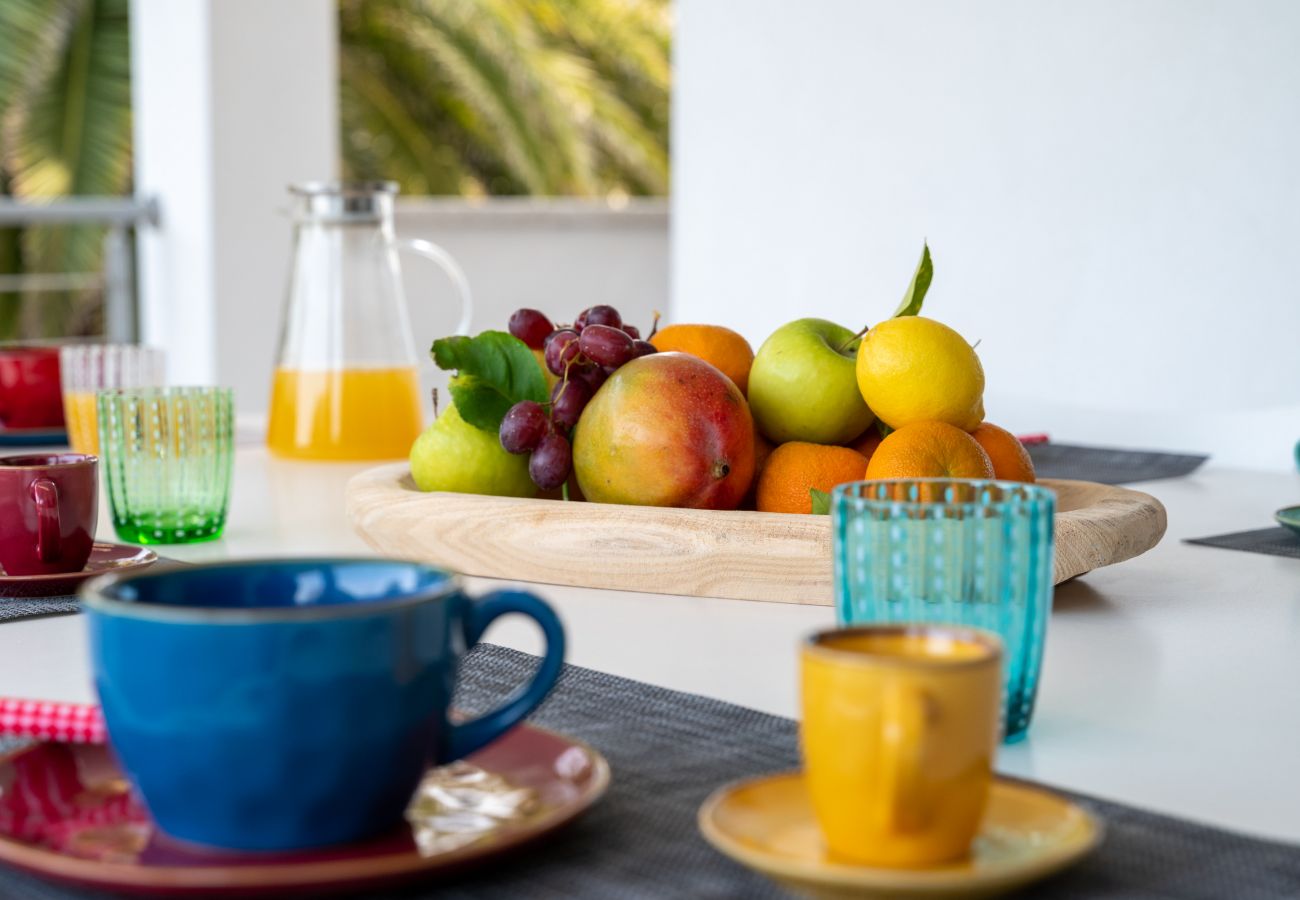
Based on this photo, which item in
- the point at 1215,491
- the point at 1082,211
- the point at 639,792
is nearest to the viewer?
the point at 639,792

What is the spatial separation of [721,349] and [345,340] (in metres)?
0.54

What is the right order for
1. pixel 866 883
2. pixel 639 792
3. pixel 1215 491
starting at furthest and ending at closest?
1. pixel 1215 491
2. pixel 639 792
3. pixel 866 883

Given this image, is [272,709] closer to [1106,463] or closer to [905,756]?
[905,756]

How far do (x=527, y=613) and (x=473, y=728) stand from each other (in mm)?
39

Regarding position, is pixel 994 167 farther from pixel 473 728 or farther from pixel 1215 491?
pixel 473 728

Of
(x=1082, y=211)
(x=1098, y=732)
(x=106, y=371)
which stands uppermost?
(x=1082, y=211)

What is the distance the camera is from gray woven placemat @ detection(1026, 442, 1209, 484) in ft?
4.51

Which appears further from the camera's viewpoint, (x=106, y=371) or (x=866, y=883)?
(x=106, y=371)

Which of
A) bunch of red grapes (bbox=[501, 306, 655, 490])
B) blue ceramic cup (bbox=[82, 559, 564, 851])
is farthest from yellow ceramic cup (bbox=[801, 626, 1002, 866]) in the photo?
bunch of red grapes (bbox=[501, 306, 655, 490])

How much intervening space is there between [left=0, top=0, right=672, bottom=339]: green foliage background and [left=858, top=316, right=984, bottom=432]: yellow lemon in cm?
614

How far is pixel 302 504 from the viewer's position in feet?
3.96

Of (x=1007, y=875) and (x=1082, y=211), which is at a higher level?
(x=1082, y=211)

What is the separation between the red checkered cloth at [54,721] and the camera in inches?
19.7

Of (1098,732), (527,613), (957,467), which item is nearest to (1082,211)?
(957,467)
